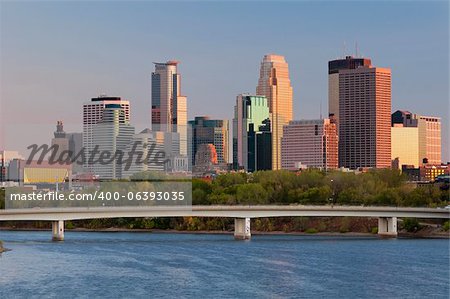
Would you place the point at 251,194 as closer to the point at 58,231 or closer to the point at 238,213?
the point at 238,213

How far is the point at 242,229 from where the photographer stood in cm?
12262

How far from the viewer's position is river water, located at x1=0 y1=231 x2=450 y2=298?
71438mm

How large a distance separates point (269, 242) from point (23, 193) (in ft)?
188

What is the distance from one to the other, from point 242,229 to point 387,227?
16.4m

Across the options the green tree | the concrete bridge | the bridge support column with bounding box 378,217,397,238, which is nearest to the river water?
the concrete bridge

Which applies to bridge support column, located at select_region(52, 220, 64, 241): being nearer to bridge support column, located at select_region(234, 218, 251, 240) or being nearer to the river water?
the river water

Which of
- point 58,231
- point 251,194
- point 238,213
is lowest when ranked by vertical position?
point 58,231

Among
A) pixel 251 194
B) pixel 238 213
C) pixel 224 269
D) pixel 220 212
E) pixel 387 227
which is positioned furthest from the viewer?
pixel 251 194

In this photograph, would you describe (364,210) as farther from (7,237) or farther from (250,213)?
(7,237)

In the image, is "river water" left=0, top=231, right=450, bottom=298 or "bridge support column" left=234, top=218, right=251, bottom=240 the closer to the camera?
"river water" left=0, top=231, right=450, bottom=298

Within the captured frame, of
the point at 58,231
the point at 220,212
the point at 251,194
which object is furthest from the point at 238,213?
the point at 251,194

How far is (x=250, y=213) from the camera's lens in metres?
121

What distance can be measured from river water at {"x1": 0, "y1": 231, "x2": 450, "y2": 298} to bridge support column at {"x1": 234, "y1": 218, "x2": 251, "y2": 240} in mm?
4526

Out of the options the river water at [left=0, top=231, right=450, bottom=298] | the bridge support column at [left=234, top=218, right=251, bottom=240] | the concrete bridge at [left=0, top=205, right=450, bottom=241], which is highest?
the concrete bridge at [left=0, top=205, right=450, bottom=241]
